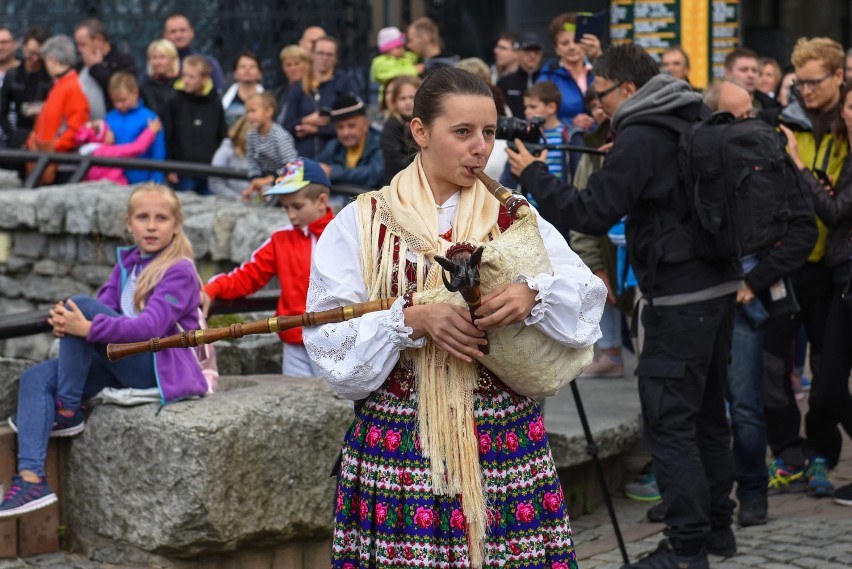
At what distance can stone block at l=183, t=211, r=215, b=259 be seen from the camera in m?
8.68

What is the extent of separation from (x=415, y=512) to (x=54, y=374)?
1854 millimetres

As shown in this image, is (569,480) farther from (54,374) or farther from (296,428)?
(54,374)

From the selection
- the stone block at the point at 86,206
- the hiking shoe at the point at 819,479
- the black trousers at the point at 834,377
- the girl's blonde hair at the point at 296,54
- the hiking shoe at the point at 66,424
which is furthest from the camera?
the girl's blonde hair at the point at 296,54

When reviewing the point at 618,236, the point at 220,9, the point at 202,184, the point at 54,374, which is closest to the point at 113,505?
the point at 54,374

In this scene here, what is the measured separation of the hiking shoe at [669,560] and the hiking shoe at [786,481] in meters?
1.38

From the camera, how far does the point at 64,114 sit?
10812 mm

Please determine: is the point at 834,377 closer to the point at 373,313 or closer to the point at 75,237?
the point at 373,313

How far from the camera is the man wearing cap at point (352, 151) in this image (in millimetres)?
8469

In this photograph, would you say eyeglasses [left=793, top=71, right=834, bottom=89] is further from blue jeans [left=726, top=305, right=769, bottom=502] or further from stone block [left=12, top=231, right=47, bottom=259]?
stone block [left=12, top=231, right=47, bottom=259]

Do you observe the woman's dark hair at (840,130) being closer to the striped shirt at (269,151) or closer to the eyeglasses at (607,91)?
the eyeglasses at (607,91)

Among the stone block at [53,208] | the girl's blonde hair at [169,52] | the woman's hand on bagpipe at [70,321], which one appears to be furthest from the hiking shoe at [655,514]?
the girl's blonde hair at [169,52]

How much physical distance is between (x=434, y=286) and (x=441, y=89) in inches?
18.9

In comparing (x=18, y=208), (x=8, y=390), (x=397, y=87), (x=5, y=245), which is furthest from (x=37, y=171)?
(x=8, y=390)

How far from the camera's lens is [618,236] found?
686cm
